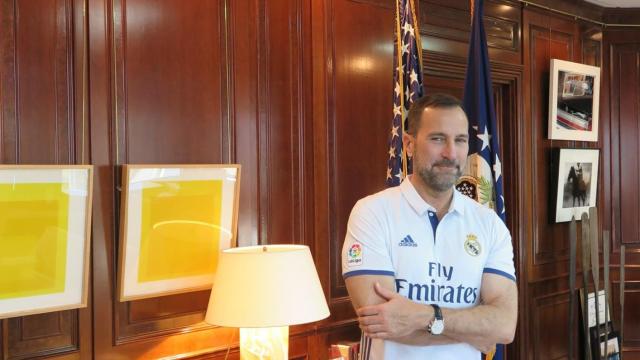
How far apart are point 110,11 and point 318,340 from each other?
5.95ft

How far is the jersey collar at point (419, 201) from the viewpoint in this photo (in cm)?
198

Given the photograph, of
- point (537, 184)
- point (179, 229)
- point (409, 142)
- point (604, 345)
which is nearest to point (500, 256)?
point (409, 142)

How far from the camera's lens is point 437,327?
5.99 feet

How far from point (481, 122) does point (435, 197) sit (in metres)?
1.17

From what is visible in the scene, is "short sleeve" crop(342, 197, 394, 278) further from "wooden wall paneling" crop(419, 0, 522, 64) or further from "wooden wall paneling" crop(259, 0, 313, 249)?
"wooden wall paneling" crop(419, 0, 522, 64)

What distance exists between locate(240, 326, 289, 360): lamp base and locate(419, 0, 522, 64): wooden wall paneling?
6.95ft

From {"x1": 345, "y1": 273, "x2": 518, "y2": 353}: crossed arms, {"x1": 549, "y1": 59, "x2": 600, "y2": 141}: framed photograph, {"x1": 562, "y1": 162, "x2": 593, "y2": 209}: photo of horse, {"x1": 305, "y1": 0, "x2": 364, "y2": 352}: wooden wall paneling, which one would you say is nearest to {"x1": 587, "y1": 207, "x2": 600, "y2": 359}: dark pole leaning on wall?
{"x1": 562, "y1": 162, "x2": 593, "y2": 209}: photo of horse

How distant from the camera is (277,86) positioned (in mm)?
3090

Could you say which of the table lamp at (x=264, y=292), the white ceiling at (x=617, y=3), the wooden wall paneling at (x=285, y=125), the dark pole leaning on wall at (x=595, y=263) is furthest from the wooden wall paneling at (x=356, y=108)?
the white ceiling at (x=617, y=3)

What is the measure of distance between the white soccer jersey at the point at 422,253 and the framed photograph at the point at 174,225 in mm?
914

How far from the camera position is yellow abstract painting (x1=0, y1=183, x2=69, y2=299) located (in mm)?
2150

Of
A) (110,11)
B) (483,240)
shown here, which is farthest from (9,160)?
(483,240)

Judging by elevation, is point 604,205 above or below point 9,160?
below

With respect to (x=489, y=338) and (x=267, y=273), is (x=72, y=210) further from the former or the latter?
(x=489, y=338)
